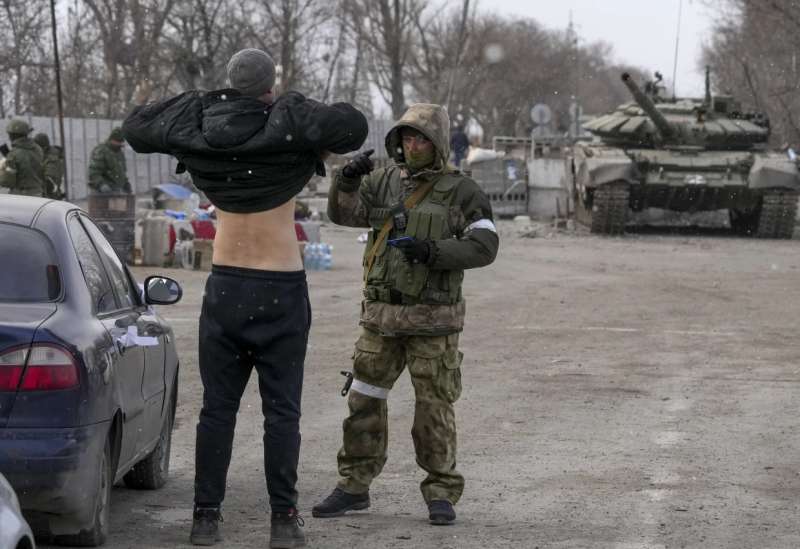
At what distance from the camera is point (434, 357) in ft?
A: 22.0

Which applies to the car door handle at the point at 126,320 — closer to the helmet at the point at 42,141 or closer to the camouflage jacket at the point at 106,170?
the helmet at the point at 42,141

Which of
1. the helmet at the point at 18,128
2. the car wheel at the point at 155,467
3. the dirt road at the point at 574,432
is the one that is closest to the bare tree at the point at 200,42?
the helmet at the point at 18,128

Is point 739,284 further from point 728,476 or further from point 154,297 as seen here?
point 154,297

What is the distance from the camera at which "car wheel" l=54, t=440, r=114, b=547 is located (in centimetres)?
580

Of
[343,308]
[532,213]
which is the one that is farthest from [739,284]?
[532,213]

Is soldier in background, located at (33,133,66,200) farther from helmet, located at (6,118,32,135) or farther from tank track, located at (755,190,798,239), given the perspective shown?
tank track, located at (755,190,798,239)

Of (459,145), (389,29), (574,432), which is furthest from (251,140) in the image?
(389,29)

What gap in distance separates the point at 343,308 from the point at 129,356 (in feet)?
33.0

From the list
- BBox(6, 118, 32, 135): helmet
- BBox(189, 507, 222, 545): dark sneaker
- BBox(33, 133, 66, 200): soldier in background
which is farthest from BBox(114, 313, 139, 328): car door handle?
BBox(33, 133, 66, 200): soldier in background

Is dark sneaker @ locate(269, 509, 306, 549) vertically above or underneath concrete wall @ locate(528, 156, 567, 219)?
above

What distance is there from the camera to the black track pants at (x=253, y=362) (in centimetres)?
602

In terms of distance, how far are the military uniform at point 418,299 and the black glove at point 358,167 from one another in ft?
0.15

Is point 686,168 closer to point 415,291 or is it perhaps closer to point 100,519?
point 415,291

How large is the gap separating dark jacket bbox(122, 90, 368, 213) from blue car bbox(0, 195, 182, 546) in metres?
0.54
